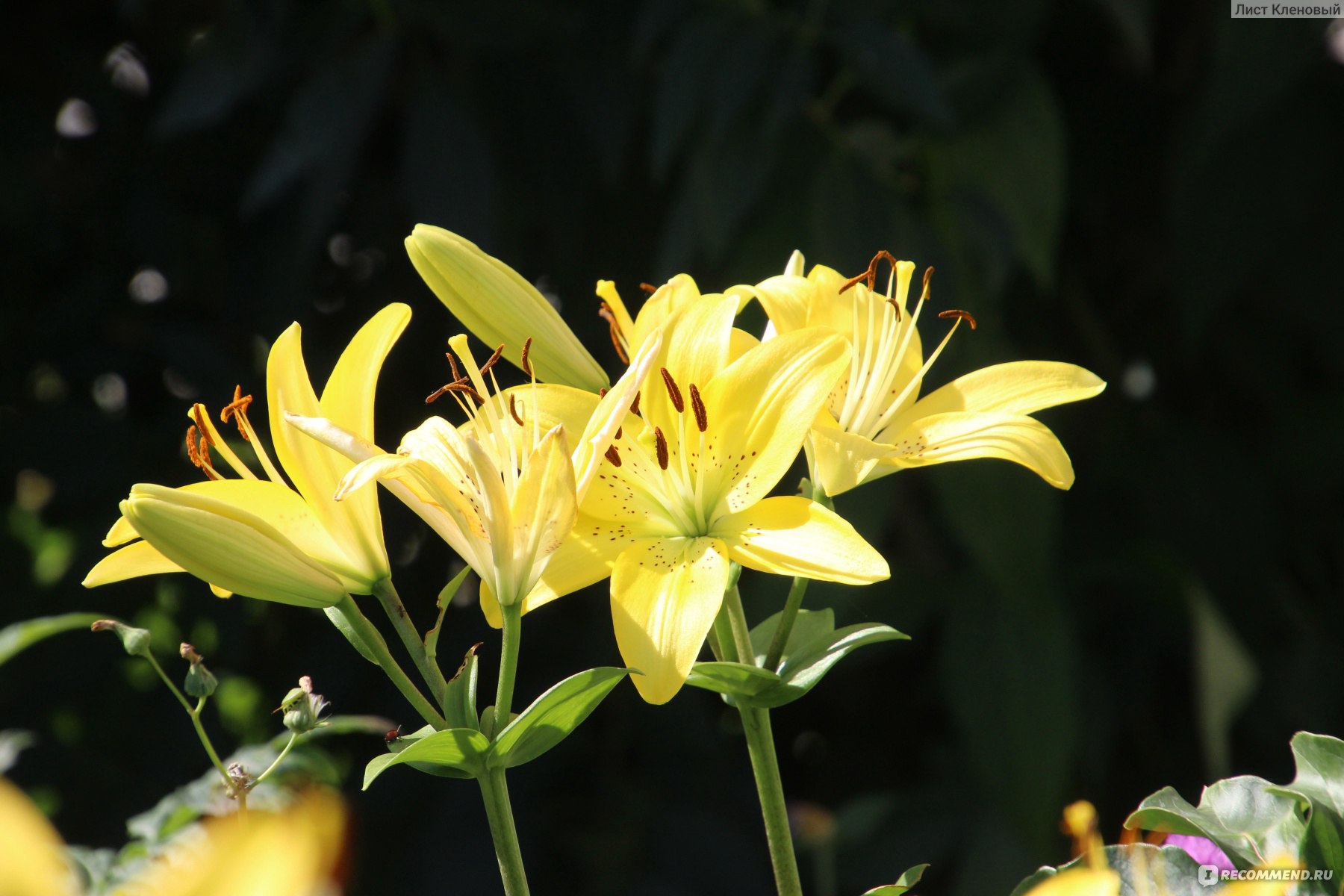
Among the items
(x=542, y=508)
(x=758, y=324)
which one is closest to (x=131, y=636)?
(x=542, y=508)

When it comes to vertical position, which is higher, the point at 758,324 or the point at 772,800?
the point at 758,324

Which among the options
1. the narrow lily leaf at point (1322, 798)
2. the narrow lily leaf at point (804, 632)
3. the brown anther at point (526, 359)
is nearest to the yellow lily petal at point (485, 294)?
the brown anther at point (526, 359)

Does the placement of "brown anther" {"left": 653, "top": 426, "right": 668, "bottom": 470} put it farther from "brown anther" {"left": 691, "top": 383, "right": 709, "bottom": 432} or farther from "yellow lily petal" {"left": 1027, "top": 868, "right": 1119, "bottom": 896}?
"yellow lily petal" {"left": 1027, "top": 868, "right": 1119, "bottom": 896}

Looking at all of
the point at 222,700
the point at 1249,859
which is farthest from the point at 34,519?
the point at 1249,859

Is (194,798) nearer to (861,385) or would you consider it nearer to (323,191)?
(861,385)

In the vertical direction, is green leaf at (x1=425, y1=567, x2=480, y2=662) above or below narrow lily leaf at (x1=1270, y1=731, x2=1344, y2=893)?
above

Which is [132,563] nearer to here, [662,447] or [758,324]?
[662,447]

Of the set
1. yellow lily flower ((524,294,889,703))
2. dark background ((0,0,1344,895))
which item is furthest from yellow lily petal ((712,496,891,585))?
dark background ((0,0,1344,895))
